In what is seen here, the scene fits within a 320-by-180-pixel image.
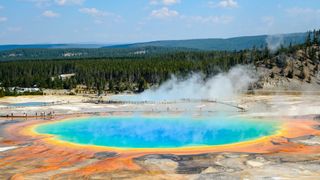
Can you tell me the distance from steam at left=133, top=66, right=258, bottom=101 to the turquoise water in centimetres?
1767

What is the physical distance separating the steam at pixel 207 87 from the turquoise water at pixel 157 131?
17.7 metres

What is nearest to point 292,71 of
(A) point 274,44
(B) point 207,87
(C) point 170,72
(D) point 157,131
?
(B) point 207,87

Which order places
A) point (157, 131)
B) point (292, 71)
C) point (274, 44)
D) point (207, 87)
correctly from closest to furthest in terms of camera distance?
1. point (157, 131)
2. point (207, 87)
3. point (292, 71)
4. point (274, 44)

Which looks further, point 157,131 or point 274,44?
point 274,44

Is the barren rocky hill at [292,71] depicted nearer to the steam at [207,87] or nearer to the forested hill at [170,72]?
the forested hill at [170,72]

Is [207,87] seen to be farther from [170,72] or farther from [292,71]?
[292,71]

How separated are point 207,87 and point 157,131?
33.4 meters

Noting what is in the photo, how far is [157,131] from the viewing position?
124 ft

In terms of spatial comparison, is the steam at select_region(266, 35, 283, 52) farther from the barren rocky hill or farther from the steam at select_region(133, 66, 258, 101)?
the steam at select_region(133, 66, 258, 101)

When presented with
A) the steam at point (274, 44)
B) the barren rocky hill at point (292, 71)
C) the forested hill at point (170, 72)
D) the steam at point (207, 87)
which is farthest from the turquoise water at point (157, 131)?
the steam at point (274, 44)

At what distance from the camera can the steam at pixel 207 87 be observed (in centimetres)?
6349

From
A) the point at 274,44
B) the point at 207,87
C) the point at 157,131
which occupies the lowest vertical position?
the point at 157,131

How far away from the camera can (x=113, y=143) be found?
33.0m

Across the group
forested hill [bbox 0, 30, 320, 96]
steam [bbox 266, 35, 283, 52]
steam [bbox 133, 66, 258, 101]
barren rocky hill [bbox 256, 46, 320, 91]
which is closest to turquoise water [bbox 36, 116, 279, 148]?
steam [bbox 133, 66, 258, 101]
